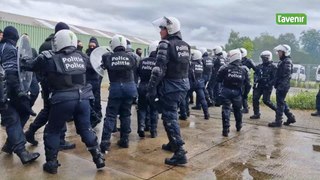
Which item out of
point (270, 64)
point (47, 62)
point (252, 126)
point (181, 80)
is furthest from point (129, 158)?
point (270, 64)

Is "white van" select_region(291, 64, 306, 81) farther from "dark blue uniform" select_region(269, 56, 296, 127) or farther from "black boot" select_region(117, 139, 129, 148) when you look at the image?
"black boot" select_region(117, 139, 129, 148)

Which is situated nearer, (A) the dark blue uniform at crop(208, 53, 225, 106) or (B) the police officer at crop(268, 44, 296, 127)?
(B) the police officer at crop(268, 44, 296, 127)

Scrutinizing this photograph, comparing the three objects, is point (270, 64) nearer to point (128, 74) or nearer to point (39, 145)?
point (128, 74)

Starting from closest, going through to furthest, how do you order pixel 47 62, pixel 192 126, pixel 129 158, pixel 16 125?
1. pixel 47 62
2. pixel 16 125
3. pixel 129 158
4. pixel 192 126

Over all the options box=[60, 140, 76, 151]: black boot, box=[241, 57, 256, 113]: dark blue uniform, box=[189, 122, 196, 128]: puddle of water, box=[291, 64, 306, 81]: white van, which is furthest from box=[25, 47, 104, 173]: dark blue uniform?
box=[291, 64, 306, 81]: white van

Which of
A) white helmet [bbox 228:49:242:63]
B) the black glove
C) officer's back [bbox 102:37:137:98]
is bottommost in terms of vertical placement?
the black glove

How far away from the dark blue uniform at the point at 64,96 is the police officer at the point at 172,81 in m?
1.02

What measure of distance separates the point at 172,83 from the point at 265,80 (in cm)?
456

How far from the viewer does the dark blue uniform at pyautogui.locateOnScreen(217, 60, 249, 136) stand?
6.76 metres

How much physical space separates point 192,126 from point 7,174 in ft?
14.5

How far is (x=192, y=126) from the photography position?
770 cm

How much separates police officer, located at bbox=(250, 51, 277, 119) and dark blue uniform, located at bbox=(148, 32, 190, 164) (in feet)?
14.1

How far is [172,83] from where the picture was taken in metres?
4.92

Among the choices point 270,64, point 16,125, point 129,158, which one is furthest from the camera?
point 270,64
